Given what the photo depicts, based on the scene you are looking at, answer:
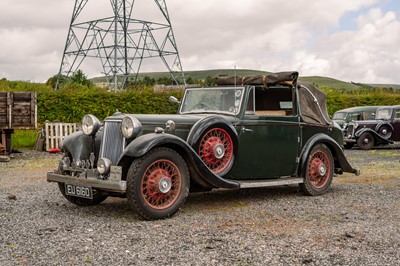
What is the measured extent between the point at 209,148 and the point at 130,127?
1.14 meters

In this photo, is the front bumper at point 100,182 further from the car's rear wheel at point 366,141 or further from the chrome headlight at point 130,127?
the car's rear wheel at point 366,141

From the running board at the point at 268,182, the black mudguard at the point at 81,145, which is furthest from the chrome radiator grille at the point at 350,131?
the black mudguard at the point at 81,145

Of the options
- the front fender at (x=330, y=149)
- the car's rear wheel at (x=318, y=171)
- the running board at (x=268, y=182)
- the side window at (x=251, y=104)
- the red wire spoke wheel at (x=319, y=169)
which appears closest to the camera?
the running board at (x=268, y=182)

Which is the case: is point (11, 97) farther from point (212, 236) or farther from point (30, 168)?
point (212, 236)

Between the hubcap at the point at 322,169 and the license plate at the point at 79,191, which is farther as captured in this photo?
the hubcap at the point at 322,169

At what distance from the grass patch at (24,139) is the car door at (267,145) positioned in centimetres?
1332

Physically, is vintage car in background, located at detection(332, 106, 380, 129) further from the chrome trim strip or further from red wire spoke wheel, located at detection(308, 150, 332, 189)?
the chrome trim strip

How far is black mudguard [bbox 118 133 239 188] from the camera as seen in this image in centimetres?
650

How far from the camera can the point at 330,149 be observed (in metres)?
9.09

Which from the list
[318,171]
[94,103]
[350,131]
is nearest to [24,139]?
[94,103]

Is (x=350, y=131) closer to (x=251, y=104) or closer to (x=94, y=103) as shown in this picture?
(x=94, y=103)

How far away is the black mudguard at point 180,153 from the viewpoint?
21.3 feet

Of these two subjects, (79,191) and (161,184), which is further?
(79,191)

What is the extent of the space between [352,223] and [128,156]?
8.92ft
